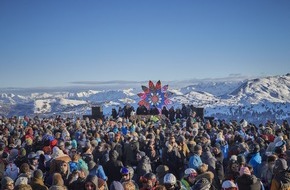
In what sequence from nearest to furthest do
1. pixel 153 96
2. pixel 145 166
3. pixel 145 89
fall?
1. pixel 145 166
2. pixel 153 96
3. pixel 145 89

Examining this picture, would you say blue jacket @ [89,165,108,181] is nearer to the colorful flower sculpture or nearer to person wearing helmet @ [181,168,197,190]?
person wearing helmet @ [181,168,197,190]

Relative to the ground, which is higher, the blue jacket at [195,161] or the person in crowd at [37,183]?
the person in crowd at [37,183]

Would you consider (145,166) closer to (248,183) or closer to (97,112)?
(248,183)

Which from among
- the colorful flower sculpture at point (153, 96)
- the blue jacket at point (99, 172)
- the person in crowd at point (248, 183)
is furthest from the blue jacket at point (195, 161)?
the colorful flower sculpture at point (153, 96)

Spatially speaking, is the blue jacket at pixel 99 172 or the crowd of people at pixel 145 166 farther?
the blue jacket at pixel 99 172

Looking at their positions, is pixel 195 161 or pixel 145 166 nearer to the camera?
pixel 195 161

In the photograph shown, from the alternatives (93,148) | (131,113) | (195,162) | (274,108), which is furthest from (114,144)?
(274,108)

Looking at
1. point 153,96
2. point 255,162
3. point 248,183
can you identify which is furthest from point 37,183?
point 153,96

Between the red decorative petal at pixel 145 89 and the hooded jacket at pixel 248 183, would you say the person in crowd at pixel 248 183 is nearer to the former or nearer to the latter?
the hooded jacket at pixel 248 183

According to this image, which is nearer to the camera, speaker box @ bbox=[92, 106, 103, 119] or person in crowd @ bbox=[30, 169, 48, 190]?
person in crowd @ bbox=[30, 169, 48, 190]

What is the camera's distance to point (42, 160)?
10203mm

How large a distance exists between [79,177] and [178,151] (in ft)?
15.7

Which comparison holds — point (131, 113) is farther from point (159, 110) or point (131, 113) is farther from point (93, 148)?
point (93, 148)

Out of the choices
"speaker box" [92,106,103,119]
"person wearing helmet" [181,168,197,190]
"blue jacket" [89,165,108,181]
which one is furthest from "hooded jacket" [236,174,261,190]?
"speaker box" [92,106,103,119]
